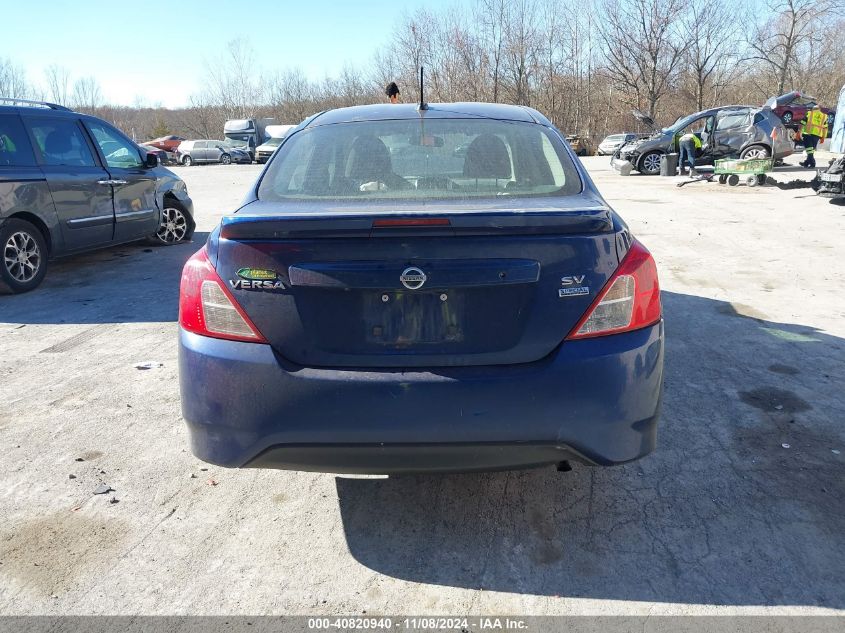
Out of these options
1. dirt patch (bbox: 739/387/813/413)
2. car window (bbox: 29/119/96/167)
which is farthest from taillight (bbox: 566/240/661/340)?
car window (bbox: 29/119/96/167)

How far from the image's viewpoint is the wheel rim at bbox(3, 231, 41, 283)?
6738 mm

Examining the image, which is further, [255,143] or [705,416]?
[255,143]

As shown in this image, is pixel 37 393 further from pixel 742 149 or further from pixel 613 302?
pixel 742 149

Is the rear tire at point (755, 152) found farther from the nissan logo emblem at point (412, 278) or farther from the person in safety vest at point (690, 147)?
the nissan logo emblem at point (412, 278)

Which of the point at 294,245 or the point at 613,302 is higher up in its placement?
the point at 294,245

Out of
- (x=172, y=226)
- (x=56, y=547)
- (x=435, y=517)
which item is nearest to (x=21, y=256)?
(x=172, y=226)

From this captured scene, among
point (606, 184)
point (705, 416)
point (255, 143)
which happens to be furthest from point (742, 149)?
point (255, 143)

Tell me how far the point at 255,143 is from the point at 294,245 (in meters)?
44.6

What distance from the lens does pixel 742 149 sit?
19.3 metres

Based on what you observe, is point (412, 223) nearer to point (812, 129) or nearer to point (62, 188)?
point (62, 188)

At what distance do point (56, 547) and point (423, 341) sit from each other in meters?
1.77

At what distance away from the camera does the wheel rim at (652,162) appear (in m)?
21.8

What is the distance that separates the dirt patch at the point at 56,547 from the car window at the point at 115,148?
6.28 m

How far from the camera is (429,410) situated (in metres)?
2.27
